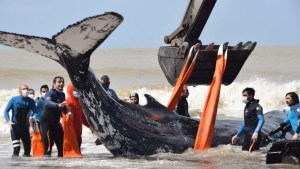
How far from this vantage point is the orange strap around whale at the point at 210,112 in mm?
17812

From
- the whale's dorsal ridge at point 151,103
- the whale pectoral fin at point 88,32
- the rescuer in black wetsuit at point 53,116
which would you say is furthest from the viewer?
the whale's dorsal ridge at point 151,103

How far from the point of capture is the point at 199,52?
18734 mm

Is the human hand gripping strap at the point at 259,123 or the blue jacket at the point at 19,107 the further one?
the blue jacket at the point at 19,107

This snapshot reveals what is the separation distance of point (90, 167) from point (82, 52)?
2.25 m

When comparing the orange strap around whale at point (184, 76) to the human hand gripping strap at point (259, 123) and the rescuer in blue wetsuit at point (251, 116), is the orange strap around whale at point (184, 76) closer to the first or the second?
the rescuer in blue wetsuit at point (251, 116)

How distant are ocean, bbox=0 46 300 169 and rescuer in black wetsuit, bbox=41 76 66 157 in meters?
0.54

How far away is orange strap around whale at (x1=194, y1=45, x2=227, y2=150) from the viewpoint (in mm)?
17812

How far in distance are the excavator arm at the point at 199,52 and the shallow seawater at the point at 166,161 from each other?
6.34 ft

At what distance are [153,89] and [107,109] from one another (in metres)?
25.4

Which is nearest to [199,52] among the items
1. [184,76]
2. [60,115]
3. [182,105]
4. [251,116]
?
[184,76]

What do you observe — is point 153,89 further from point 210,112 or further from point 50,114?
point 50,114

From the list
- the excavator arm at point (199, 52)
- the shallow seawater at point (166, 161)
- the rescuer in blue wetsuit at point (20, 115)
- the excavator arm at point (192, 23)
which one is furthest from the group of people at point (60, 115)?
the excavator arm at point (192, 23)

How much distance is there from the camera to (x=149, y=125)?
1758cm

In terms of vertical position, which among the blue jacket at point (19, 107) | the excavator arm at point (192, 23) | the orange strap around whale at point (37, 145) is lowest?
the orange strap around whale at point (37, 145)
